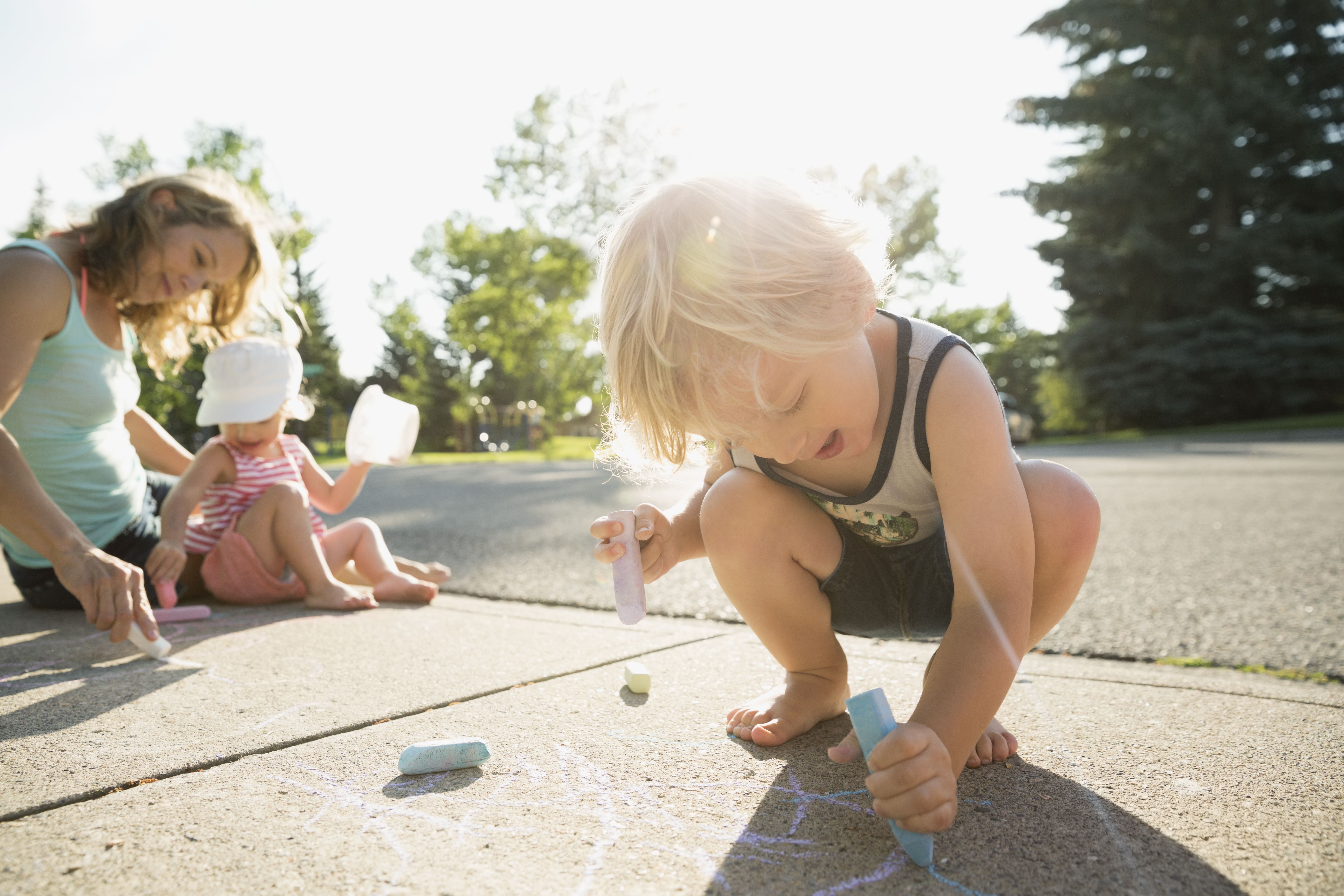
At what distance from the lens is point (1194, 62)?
2003 centimetres

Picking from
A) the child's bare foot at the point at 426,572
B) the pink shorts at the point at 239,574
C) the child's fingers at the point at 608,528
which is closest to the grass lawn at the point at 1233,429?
the child's bare foot at the point at 426,572

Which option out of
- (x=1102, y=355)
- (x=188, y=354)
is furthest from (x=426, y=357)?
(x=188, y=354)

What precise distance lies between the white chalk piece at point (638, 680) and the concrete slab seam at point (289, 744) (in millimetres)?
178

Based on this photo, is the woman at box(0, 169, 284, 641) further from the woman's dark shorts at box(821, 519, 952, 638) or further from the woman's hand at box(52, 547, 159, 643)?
the woman's dark shorts at box(821, 519, 952, 638)

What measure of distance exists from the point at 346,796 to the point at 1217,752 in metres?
1.30

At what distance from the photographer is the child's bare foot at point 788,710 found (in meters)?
1.42

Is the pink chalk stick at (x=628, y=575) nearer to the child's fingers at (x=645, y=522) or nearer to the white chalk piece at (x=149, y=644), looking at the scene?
the child's fingers at (x=645, y=522)

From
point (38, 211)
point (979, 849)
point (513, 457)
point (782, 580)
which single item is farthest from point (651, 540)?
point (38, 211)

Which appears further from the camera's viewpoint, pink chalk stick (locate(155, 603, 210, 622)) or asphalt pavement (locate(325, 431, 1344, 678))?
pink chalk stick (locate(155, 603, 210, 622))

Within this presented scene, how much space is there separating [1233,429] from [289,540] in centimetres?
2029

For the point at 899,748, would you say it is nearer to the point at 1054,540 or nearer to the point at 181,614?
the point at 1054,540

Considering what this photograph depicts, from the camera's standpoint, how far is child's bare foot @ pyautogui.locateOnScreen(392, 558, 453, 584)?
2.93 m

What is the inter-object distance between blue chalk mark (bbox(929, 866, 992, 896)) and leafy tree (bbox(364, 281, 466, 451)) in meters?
34.6

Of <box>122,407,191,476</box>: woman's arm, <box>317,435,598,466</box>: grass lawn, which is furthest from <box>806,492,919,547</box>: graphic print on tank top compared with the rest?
<box>317,435,598,466</box>: grass lawn
